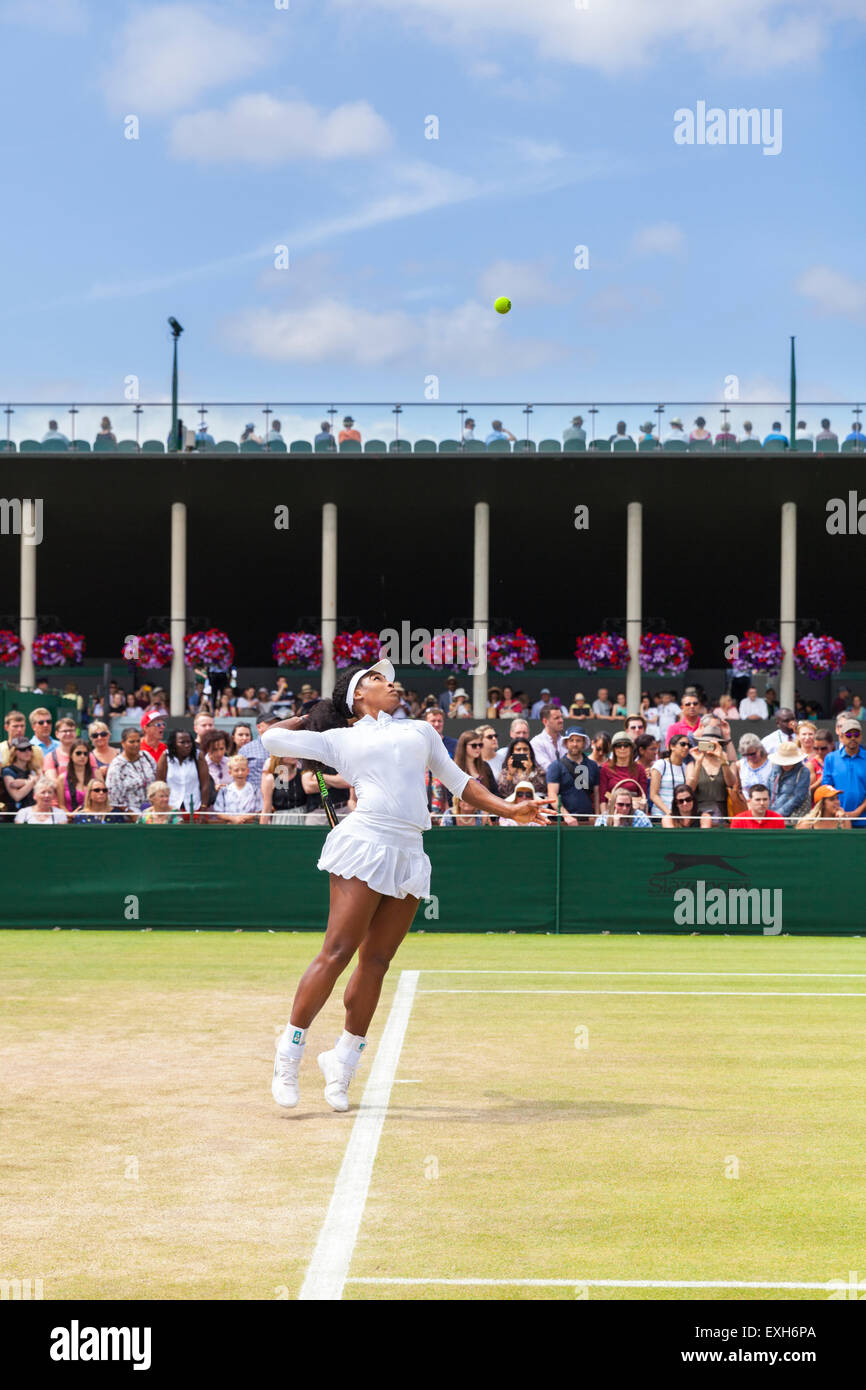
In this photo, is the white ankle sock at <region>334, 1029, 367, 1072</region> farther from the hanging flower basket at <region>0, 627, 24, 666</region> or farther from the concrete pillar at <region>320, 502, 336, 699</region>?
the hanging flower basket at <region>0, 627, 24, 666</region>

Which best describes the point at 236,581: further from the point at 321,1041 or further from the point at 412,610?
the point at 321,1041

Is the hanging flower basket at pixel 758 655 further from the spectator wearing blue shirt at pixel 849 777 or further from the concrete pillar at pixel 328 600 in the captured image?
the spectator wearing blue shirt at pixel 849 777

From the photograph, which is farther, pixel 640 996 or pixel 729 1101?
pixel 640 996

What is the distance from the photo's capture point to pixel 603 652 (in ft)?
98.7

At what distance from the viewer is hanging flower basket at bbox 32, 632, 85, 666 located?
1208 inches

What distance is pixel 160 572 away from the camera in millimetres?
36875

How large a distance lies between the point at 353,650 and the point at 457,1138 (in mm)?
23478

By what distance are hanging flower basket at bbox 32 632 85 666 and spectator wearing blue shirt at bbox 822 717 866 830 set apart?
60.2 feet

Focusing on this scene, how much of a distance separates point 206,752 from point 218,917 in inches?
66.9

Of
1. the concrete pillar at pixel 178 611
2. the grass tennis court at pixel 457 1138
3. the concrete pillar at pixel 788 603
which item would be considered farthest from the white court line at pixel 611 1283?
the concrete pillar at pixel 788 603

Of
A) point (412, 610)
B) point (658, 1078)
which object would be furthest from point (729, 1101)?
point (412, 610)

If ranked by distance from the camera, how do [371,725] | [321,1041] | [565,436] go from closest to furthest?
[371,725] < [321,1041] < [565,436]

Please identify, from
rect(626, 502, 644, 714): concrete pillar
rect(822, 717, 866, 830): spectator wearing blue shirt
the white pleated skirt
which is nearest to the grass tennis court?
the white pleated skirt

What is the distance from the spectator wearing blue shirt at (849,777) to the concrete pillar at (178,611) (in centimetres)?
1525
